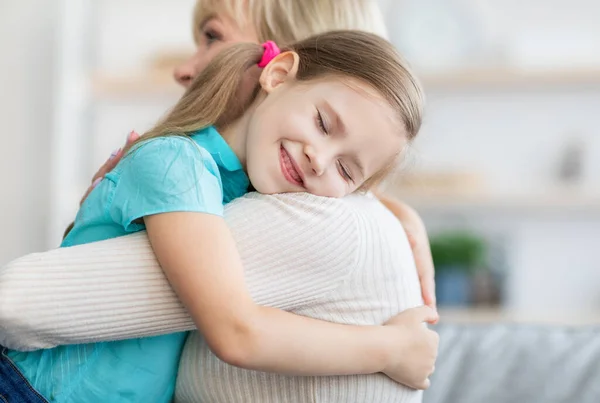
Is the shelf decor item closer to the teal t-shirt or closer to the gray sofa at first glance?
the gray sofa

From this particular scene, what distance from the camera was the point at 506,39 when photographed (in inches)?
152

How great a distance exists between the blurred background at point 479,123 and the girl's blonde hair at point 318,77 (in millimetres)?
2328

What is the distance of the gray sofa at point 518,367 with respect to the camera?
1.65 meters

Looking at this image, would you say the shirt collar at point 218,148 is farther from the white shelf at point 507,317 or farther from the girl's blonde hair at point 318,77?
the white shelf at point 507,317

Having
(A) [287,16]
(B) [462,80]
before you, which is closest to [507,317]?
(B) [462,80]

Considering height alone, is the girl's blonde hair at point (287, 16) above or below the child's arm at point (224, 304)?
above

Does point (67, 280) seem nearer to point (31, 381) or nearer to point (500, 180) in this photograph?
point (31, 381)

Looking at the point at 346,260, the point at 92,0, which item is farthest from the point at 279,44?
the point at 92,0

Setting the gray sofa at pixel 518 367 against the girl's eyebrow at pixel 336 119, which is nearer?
the girl's eyebrow at pixel 336 119

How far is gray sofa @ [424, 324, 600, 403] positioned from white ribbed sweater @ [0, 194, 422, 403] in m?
0.46

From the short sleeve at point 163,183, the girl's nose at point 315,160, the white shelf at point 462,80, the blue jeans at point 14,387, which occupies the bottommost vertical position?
the white shelf at point 462,80

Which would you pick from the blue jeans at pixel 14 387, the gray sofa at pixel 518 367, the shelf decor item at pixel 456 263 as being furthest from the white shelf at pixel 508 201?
the blue jeans at pixel 14 387

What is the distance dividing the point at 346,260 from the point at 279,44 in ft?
2.15

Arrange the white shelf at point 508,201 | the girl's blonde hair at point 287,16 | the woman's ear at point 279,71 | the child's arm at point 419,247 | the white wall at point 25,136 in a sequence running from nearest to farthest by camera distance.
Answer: the woman's ear at point 279,71, the child's arm at point 419,247, the girl's blonde hair at point 287,16, the white shelf at point 508,201, the white wall at point 25,136
